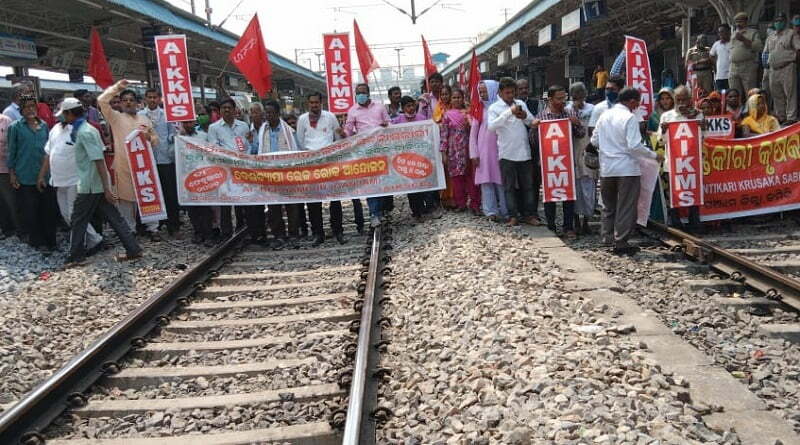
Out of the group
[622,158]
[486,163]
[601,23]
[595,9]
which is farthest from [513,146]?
[601,23]

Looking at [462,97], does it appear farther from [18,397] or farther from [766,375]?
[18,397]

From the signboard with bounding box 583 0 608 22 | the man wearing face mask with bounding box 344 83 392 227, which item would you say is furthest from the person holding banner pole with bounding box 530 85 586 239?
the signboard with bounding box 583 0 608 22

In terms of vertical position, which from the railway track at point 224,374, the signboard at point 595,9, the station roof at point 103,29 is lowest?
the railway track at point 224,374

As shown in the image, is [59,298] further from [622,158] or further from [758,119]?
[758,119]

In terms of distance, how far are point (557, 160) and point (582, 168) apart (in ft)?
1.56

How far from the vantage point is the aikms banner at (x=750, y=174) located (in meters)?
7.83

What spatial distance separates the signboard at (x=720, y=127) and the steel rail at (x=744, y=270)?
163 cm

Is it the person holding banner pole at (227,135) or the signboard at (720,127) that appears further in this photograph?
the person holding banner pole at (227,135)

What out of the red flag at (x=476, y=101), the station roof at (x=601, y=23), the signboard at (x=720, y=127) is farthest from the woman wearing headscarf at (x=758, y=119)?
the station roof at (x=601, y=23)

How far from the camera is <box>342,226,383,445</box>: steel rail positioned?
10.7 feet

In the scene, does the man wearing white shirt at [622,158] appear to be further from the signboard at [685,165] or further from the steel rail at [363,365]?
the steel rail at [363,365]

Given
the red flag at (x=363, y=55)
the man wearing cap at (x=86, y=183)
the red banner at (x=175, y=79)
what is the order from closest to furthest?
the man wearing cap at (x=86, y=183) → the red banner at (x=175, y=79) → the red flag at (x=363, y=55)

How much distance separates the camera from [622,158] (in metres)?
7.08

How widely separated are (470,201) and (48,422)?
21.0 feet
